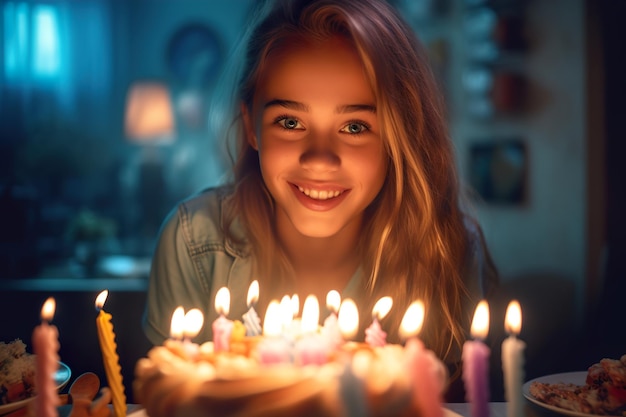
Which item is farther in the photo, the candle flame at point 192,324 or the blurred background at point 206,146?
the blurred background at point 206,146

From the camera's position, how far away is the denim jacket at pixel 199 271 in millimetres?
1898

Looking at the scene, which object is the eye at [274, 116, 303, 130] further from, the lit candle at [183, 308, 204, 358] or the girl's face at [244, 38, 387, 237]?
the lit candle at [183, 308, 204, 358]

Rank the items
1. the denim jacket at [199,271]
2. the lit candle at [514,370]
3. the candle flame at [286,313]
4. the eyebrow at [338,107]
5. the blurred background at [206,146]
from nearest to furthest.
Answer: the lit candle at [514,370] < the candle flame at [286,313] < the eyebrow at [338,107] < the denim jacket at [199,271] < the blurred background at [206,146]

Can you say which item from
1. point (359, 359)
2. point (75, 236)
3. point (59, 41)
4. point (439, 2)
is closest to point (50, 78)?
point (59, 41)

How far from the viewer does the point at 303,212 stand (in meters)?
1.64

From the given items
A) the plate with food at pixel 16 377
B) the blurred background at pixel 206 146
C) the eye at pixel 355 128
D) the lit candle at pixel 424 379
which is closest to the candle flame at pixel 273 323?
the lit candle at pixel 424 379

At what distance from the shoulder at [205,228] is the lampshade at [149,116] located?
15.3 feet

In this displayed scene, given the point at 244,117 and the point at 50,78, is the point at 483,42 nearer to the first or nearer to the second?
the point at 244,117

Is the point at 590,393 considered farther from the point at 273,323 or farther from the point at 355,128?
the point at 355,128

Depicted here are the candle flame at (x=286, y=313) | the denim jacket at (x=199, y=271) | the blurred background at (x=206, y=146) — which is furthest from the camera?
the blurred background at (x=206, y=146)

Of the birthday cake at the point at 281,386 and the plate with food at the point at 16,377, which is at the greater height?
the birthday cake at the point at 281,386

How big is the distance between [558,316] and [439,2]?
3.03 m

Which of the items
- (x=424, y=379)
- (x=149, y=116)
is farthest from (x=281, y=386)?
(x=149, y=116)

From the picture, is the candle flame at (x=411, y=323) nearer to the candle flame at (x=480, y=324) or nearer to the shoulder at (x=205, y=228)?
the candle flame at (x=480, y=324)
